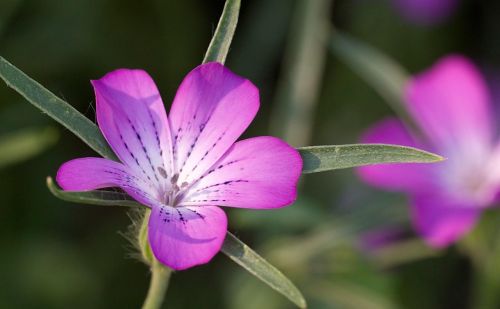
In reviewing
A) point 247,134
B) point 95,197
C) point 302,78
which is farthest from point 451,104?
point 95,197

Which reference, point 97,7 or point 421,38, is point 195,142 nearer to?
point 97,7

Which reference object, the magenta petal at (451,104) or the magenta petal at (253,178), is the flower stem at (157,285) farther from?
the magenta petal at (451,104)

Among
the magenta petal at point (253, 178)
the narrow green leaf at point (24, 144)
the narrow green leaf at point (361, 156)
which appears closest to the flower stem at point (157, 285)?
the magenta petal at point (253, 178)

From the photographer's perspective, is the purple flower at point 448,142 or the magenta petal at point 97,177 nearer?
the magenta petal at point 97,177

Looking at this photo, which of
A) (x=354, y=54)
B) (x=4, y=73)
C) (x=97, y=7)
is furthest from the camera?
(x=97, y=7)

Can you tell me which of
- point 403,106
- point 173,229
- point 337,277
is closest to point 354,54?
point 403,106

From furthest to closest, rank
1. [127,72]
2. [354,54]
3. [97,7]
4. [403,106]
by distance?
[97,7], [403,106], [354,54], [127,72]

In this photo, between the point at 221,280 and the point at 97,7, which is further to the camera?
the point at 97,7
